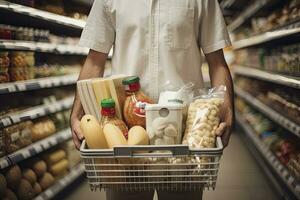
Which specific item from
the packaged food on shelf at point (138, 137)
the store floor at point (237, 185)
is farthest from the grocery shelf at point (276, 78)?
the packaged food on shelf at point (138, 137)

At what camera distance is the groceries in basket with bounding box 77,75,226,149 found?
37.9 inches

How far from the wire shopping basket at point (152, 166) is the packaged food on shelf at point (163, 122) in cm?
5

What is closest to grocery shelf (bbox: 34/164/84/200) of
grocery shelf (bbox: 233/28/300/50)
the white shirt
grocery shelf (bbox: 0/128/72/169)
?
grocery shelf (bbox: 0/128/72/169)

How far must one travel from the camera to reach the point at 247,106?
4.98 metres

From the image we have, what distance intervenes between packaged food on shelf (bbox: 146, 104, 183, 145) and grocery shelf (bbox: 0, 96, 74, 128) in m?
1.52

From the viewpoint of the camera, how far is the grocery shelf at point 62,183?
2670 mm

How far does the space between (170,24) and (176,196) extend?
0.63 metres

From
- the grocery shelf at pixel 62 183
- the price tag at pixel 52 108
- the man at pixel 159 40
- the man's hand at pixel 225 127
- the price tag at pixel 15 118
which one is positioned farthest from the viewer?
the price tag at pixel 52 108

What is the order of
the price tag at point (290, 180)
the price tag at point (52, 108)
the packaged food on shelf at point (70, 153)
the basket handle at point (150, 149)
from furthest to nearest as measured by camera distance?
the packaged food on shelf at point (70, 153)
the price tag at point (52, 108)
the price tag at point (290, 180)
the basket handle at point (150, 149)

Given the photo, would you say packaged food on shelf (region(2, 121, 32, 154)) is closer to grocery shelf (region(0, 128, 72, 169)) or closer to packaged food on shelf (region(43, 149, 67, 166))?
grocery shelf (region(0, 128, 72, 169))

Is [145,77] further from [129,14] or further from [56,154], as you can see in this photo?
[56,154]

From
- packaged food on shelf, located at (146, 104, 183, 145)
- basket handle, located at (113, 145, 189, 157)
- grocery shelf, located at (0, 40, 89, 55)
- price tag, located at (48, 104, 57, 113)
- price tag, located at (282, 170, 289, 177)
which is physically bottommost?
price tag, located at (282, 170, 289, 177)

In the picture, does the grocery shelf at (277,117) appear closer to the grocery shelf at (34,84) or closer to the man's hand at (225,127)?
the man's hand at (225,127)

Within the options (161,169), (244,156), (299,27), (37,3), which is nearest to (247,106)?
(244,156)
